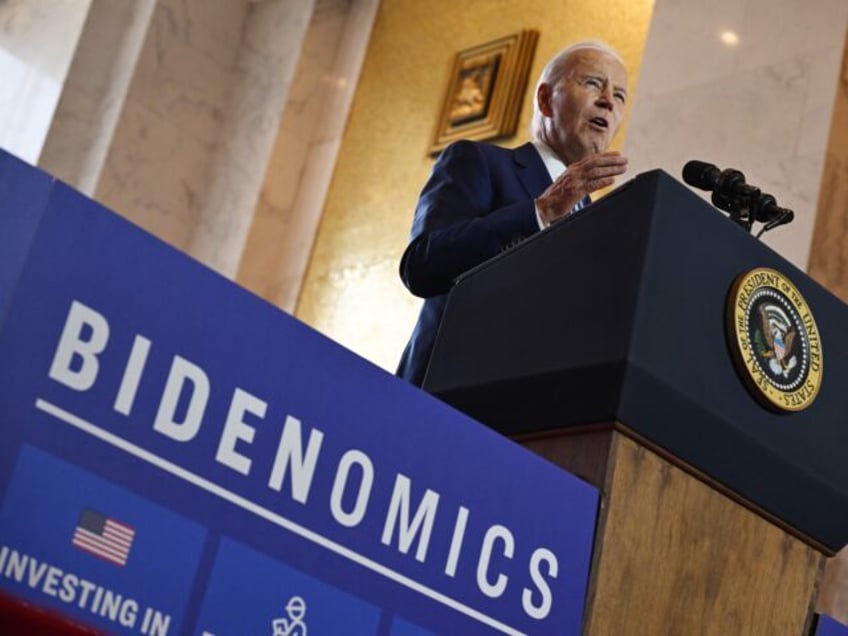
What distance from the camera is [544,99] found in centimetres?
375

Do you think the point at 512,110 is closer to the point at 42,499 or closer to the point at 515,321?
the point at 515,321

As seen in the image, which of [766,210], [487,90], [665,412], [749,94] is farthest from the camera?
[487,90]

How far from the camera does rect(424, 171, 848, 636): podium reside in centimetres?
211

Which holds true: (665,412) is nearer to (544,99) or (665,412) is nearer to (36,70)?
(544,99)

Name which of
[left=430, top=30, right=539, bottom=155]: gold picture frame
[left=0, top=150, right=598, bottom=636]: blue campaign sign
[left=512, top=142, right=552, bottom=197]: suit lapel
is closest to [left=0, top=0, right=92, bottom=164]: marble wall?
[left=430, top=30, right=539, bottom=155]: gold picture frame

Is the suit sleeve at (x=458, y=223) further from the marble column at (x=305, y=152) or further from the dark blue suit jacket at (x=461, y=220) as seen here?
the marble column at (x=305, y=152)

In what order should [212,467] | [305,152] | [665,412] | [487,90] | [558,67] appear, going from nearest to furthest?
[212,467]
[665,412]
[558,67]
[487,90]
[305,152]

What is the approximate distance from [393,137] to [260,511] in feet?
25.1

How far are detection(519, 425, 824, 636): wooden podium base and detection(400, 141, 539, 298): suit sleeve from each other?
75cm

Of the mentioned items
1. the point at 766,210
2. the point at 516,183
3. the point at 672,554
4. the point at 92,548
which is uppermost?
the point at 516,183

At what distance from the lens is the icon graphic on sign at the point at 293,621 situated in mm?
1649

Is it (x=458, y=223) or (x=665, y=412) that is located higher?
(x=458, y=223)

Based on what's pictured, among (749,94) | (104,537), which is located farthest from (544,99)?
(749,94)

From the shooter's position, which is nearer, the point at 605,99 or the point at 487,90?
the point at 605,99
